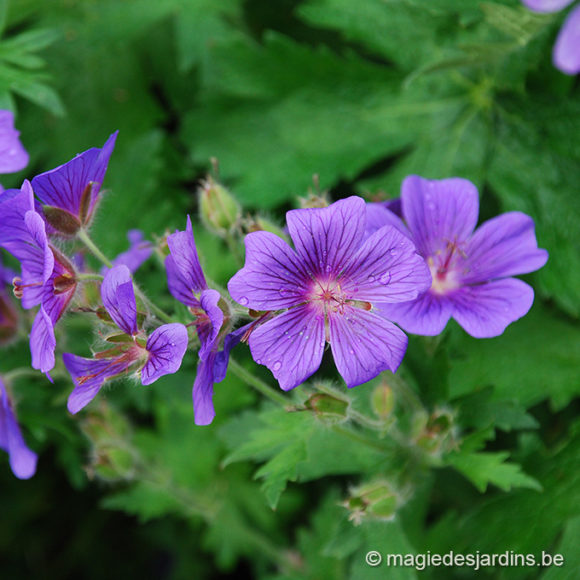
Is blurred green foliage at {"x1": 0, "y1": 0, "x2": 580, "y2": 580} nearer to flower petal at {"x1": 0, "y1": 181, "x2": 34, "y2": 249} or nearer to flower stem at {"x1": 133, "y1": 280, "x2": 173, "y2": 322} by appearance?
flower stem at {"x1": 133, "y1": 280, "x2": 173, "y2": 322}

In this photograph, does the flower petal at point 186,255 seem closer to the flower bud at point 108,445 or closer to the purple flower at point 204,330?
the purple flower at point 204,330

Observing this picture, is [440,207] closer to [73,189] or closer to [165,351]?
[165,351]

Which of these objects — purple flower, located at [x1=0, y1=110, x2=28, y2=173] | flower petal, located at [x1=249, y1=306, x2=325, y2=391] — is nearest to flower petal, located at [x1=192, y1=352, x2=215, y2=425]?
flower petal, located at [x1=249, y1=306, x2=325, y2=391]

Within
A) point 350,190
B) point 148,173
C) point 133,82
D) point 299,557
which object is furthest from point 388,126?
point 299,557

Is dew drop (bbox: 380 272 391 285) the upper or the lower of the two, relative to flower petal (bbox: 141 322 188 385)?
upper

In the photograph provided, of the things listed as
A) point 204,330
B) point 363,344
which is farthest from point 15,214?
point 363,344

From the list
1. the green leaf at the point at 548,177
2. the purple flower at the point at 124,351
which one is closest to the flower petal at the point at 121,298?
the purple flower at the point at 124,351

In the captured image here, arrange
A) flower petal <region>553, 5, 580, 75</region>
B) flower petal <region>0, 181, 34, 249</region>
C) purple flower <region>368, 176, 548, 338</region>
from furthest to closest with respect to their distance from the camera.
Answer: flower petal <region>553, 5, 580, 75</region>
purple flower <region>368, 176, 548, 338</region>
flower petal <region>0, 181, 34, 249</region>

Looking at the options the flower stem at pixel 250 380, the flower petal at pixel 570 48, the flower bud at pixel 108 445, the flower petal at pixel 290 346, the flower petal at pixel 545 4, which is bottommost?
the flower bud at pixel 108 445
